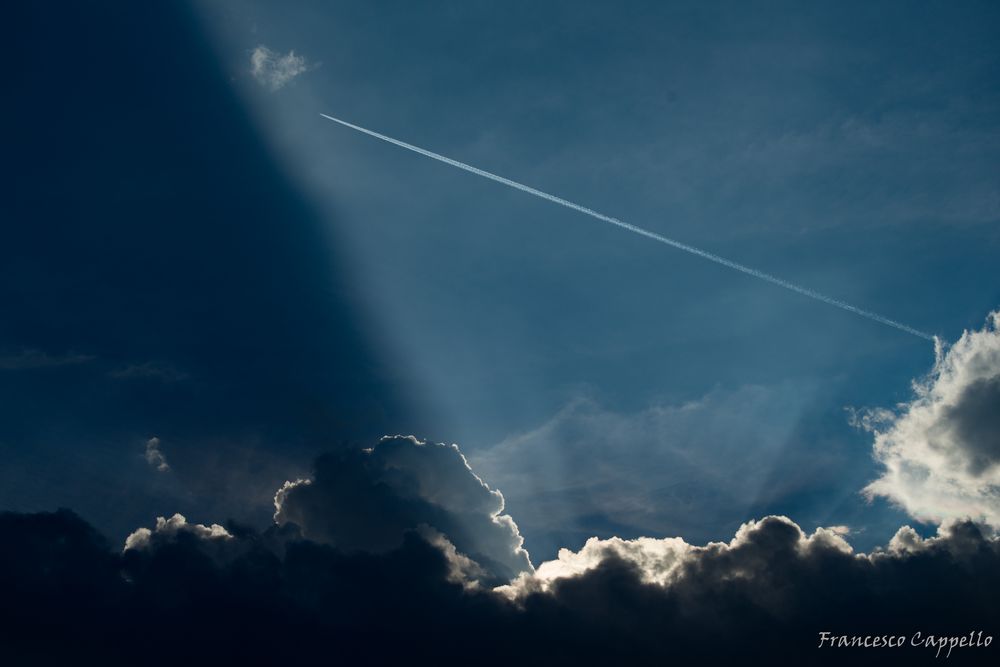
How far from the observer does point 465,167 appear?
18825 centimetres

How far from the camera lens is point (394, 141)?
186250mm

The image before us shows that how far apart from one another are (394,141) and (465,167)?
23.2 m
